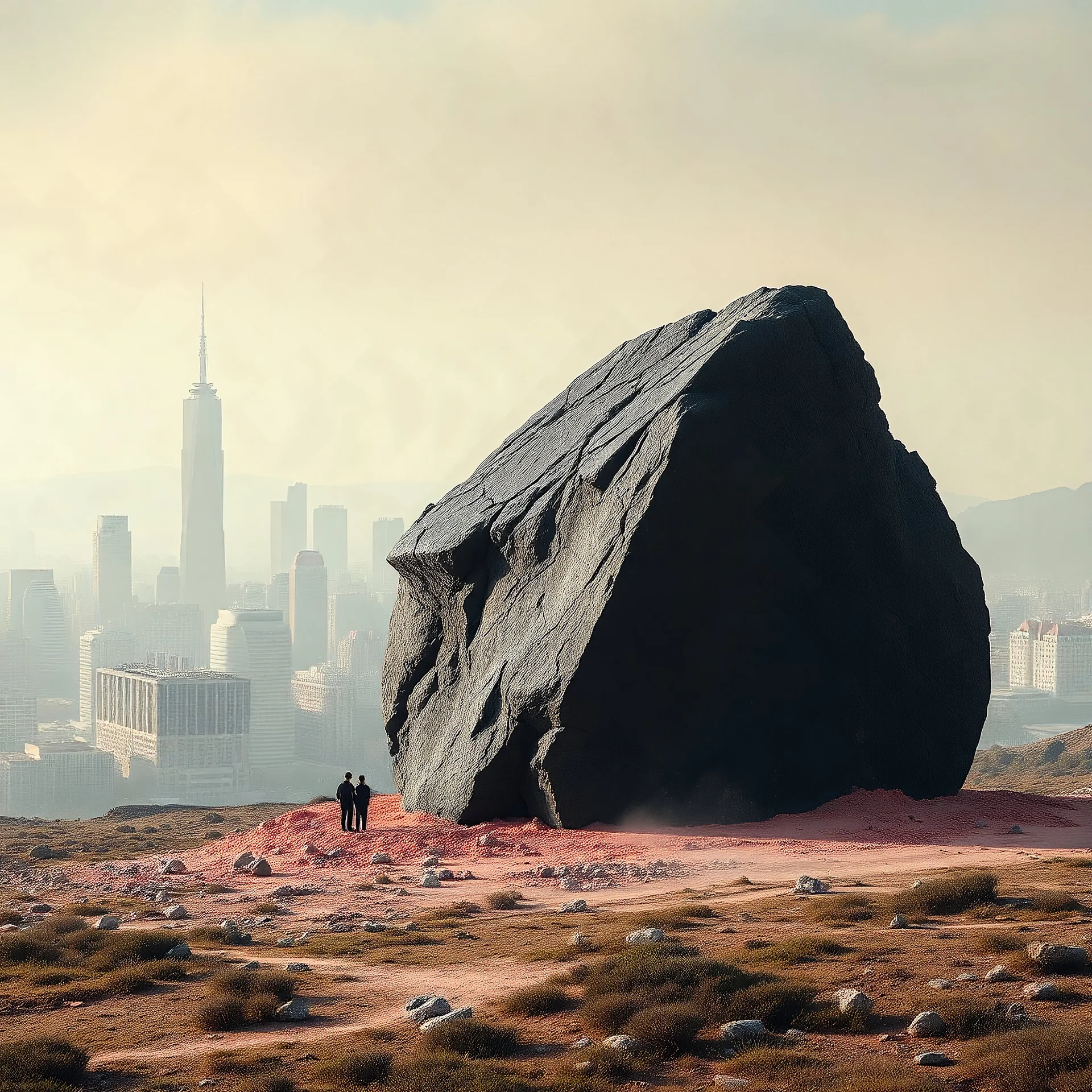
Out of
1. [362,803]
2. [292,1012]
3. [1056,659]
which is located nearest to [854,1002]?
[292,1012]

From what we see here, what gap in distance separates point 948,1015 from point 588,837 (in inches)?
432

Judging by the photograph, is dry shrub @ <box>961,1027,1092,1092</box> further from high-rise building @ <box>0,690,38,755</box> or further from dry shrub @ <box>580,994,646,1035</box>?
high-rise building @ <box>0,690,38,755</box>

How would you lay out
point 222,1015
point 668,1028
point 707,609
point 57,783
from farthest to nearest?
point 57,783
point 707,609
point 222,1015
point 668,1028

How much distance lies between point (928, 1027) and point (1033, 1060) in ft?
3.65

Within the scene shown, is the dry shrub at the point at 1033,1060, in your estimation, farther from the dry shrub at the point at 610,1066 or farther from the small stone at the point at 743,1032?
the dry shrub at the point at 610,1066

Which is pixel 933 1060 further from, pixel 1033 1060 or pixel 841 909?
pixel 841 909

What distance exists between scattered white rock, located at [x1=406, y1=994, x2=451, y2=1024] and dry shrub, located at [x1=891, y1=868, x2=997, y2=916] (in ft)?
16.5

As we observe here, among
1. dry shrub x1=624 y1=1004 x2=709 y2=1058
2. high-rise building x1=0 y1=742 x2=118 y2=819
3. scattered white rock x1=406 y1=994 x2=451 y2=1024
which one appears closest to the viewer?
dry shrub x1=624 y1=1004 x2=709 y2=1058

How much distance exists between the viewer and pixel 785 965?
35.1 ft

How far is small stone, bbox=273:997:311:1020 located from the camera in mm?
10219

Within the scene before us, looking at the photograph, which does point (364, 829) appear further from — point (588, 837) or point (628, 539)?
point (628, 539)

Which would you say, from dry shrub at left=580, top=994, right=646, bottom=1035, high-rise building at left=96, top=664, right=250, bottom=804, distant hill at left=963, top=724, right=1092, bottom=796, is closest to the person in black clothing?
dry shrub at left=580, top=994, right=646, bottom=1035

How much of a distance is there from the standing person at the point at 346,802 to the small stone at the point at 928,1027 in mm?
13762

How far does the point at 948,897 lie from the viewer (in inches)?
505
